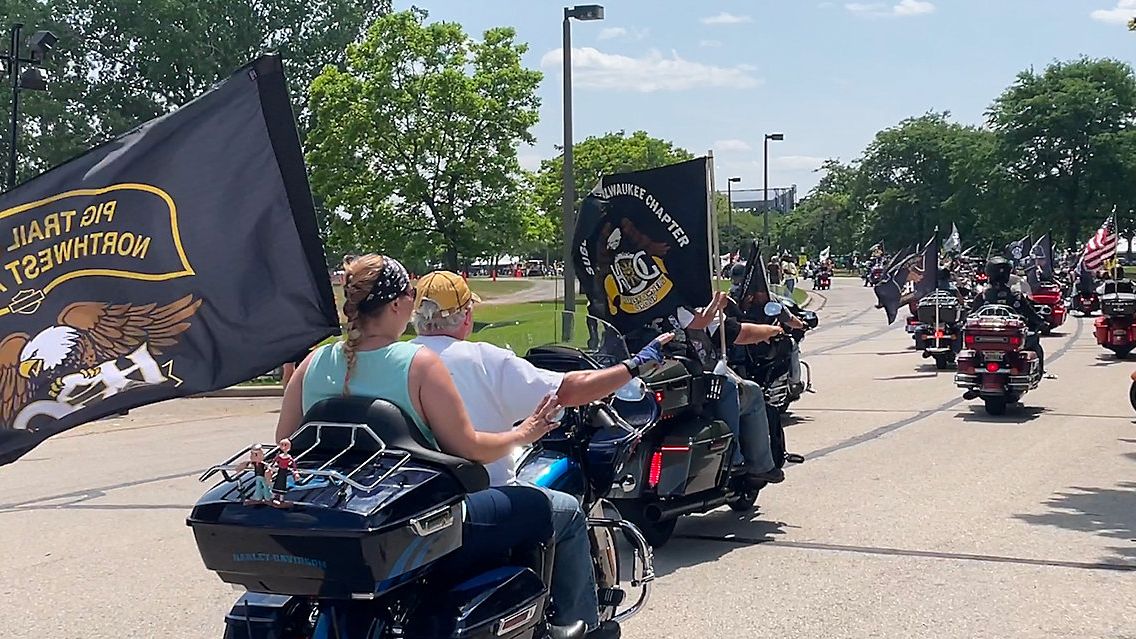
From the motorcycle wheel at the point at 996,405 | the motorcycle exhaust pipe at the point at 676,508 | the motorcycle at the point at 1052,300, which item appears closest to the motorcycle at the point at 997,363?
the motorcycle wheel at the point at 996,405

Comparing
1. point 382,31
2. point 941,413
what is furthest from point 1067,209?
point 941,413

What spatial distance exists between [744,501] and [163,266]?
17.7 ft

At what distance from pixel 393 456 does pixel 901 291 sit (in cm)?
2106

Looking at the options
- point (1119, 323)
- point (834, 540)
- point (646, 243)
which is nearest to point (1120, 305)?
point (1119, 323)

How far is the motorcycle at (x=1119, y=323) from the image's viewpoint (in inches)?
835

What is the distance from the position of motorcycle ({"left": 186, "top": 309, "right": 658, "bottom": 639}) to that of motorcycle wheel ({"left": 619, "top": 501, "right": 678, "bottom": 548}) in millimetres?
2676

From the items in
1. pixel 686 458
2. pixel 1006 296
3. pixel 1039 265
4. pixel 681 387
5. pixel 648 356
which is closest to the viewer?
pixel 648 356

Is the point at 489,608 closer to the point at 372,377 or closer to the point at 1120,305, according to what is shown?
the point at 372,377

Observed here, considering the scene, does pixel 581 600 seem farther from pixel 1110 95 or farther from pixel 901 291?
pixel 1110 95

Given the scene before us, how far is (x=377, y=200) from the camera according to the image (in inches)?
Result: 1462

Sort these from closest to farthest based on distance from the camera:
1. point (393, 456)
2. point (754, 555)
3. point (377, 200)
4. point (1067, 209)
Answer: point (393, 456) < point (754, 555) < point (377, 200) < point (1067, 209)

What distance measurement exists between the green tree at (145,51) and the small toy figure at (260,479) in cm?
5009

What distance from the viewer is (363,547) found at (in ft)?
11.0

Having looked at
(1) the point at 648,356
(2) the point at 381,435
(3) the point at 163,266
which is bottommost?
(2) the point at 381,435
